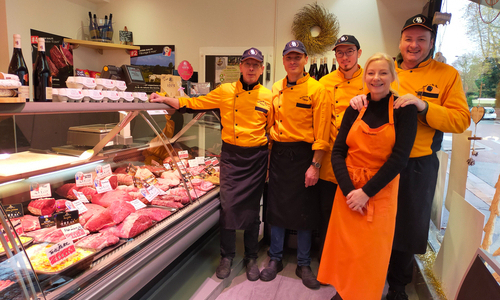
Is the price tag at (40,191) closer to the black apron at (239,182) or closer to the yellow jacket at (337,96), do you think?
the black apron at (239,182)

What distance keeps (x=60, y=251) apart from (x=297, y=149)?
168 centimetres

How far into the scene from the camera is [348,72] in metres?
2.39

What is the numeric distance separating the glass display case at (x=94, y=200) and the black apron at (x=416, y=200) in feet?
4.59

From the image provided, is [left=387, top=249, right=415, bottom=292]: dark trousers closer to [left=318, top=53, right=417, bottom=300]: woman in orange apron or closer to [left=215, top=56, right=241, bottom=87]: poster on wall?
[left=318, top=53, right=417, bottom=300]: woman in orange apron

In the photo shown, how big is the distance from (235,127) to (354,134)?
3.07 ft

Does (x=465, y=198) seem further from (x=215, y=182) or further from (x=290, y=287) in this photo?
(x=215, y=182)

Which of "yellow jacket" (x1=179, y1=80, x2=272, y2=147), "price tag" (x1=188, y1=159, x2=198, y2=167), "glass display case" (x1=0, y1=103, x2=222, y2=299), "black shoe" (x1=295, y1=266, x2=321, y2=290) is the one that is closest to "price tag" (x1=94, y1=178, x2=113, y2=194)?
"glass display case" (x1=0, y1=103, x2=222, y2=299)

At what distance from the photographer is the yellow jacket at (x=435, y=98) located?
1.91m

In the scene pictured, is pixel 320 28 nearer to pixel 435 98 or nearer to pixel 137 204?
pixel 435 98

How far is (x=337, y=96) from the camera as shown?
2.41 metres

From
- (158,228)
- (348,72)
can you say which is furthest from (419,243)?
(158,228)

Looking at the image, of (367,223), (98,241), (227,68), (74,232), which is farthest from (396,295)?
(227,68)

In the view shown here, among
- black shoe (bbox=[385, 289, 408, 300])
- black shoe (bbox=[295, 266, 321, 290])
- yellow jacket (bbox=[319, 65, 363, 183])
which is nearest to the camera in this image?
black shoe (bbox=[385, 289, 408, 300])

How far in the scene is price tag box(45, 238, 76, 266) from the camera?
1.37m
